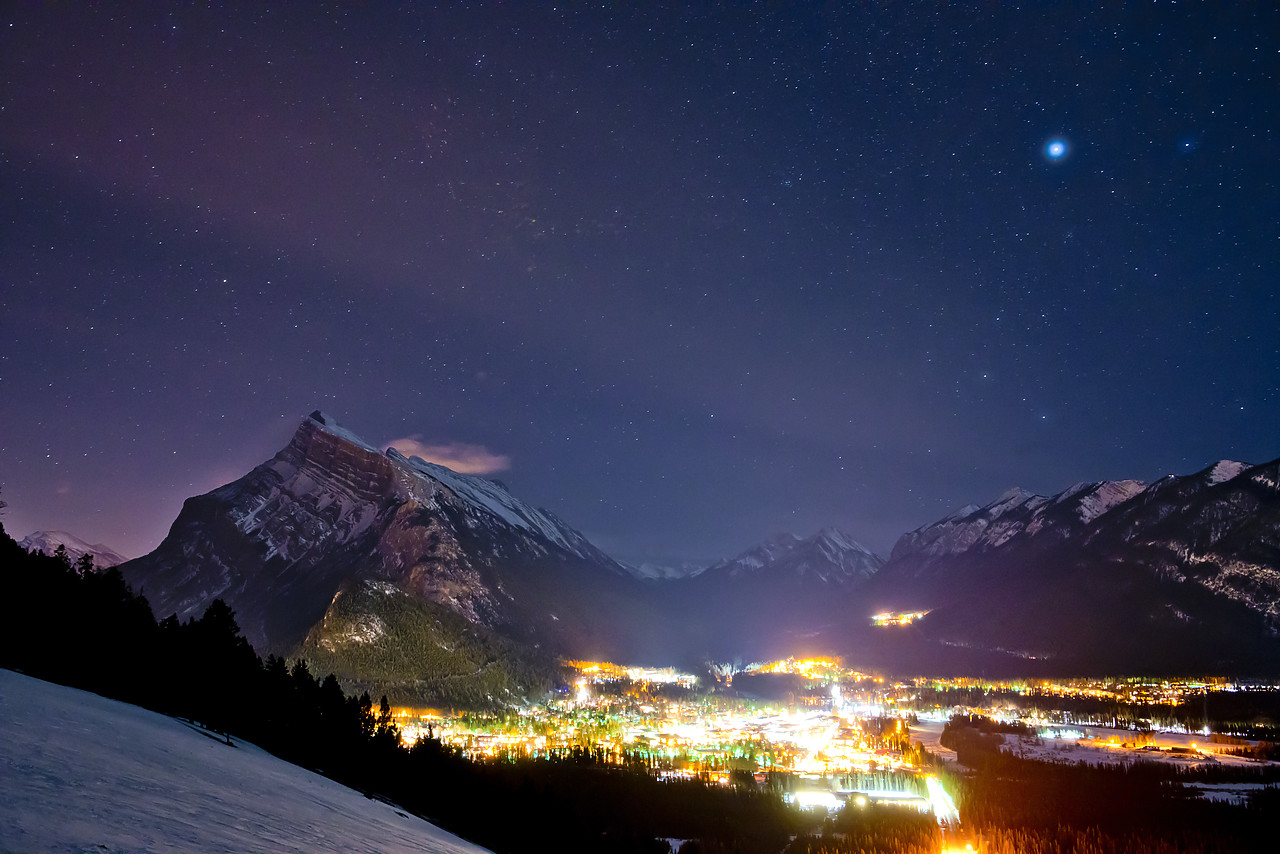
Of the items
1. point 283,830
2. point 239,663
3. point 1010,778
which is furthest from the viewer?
point 1010,778

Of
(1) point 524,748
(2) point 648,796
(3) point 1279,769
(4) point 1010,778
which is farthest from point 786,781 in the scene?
(3) point 1279,769

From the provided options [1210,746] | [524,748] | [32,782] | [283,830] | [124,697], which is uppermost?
[32,782]

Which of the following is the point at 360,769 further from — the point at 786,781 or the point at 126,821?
the point at 786,781

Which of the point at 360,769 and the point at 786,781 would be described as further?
the point at 786,781

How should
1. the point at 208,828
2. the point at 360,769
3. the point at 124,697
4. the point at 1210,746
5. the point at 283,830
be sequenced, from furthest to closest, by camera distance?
the point at 1210,746, the point at 360,769, the point at 124,697, the point at 283,830, the point at 208,828

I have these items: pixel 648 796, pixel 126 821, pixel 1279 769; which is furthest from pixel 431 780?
pixel 1279 769

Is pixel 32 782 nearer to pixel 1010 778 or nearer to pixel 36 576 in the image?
pixel 36 576

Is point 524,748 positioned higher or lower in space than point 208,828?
lower
